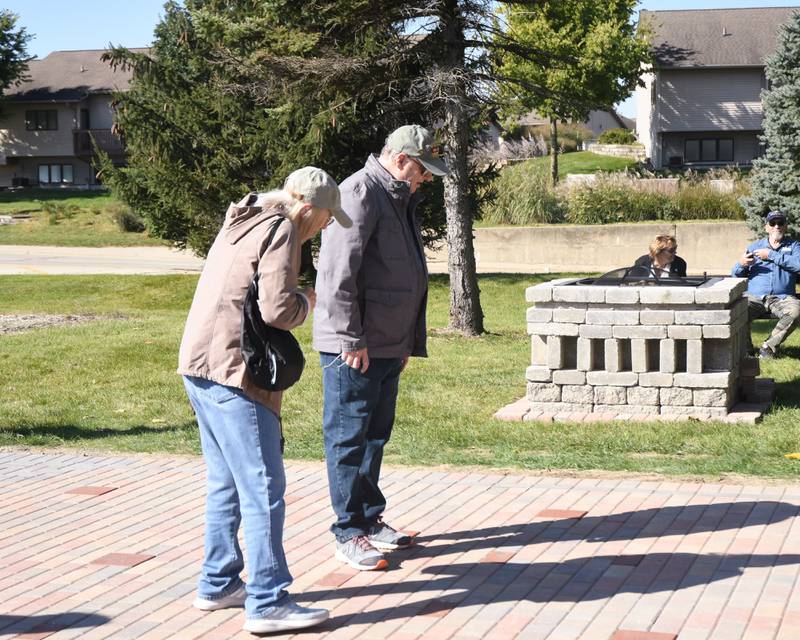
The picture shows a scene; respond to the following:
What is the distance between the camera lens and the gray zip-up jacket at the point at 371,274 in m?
5.13

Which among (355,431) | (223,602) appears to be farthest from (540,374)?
(223,602)

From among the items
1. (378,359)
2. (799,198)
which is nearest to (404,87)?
(799,198)

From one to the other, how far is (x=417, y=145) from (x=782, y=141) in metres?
18.2

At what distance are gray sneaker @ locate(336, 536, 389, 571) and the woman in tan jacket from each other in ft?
2.47

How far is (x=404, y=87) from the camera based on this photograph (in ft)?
55.8

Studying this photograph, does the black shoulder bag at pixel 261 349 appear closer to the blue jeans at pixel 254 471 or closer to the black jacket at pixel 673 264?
the blue jeans at pixel 254 471

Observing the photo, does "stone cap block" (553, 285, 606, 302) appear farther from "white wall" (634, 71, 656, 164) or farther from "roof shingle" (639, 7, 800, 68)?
"white wall" (634, 71, 656, 164)

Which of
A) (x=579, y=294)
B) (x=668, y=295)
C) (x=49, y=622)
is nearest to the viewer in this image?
(x=49, y=622)

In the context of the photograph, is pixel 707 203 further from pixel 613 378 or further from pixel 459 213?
pixel 613 378

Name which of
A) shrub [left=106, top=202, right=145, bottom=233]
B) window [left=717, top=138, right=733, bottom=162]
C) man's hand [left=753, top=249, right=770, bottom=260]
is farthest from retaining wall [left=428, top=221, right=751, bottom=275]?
window [left=717, top=138, right=733, bottom=162]

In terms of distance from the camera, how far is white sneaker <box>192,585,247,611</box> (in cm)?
479

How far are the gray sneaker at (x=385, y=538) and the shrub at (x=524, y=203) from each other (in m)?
23.3

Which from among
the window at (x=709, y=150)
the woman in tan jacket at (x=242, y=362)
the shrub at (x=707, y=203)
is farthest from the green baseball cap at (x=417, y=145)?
the window at (x=709, y=150)

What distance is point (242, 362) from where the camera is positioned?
14.3 ft
